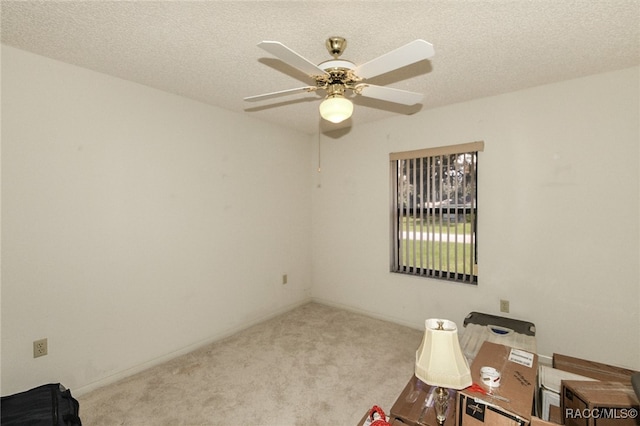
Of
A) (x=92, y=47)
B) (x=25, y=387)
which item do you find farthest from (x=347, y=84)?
(x=25, y=387)

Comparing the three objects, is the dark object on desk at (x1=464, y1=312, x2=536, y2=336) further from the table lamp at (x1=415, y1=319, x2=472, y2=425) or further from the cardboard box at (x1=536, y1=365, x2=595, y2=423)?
the table lamp at (x1=415, y1=319, x2=472, y2=425)

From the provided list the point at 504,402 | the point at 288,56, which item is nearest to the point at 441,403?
the point at 504,402

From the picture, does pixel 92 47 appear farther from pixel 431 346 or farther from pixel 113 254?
pixel 431 346

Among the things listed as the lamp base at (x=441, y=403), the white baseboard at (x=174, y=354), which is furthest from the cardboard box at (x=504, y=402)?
the white baseboard at (x=174, y=354)

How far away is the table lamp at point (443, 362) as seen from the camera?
4.44 ft

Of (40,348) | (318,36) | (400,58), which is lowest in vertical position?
(40,348)

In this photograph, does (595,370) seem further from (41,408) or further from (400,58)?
(41,408)

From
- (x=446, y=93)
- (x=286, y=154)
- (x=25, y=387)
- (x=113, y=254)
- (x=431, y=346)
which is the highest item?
(x=446, y=93)

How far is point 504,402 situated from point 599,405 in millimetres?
493

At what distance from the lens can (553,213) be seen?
282 centimetres

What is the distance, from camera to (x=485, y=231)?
3197 millimetres

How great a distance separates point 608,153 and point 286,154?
3.39 m

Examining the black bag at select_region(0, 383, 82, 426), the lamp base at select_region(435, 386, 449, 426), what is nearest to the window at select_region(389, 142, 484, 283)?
the lamp base at select_region(435, 386, 449, 426)

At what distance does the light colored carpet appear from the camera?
85.2 inches
